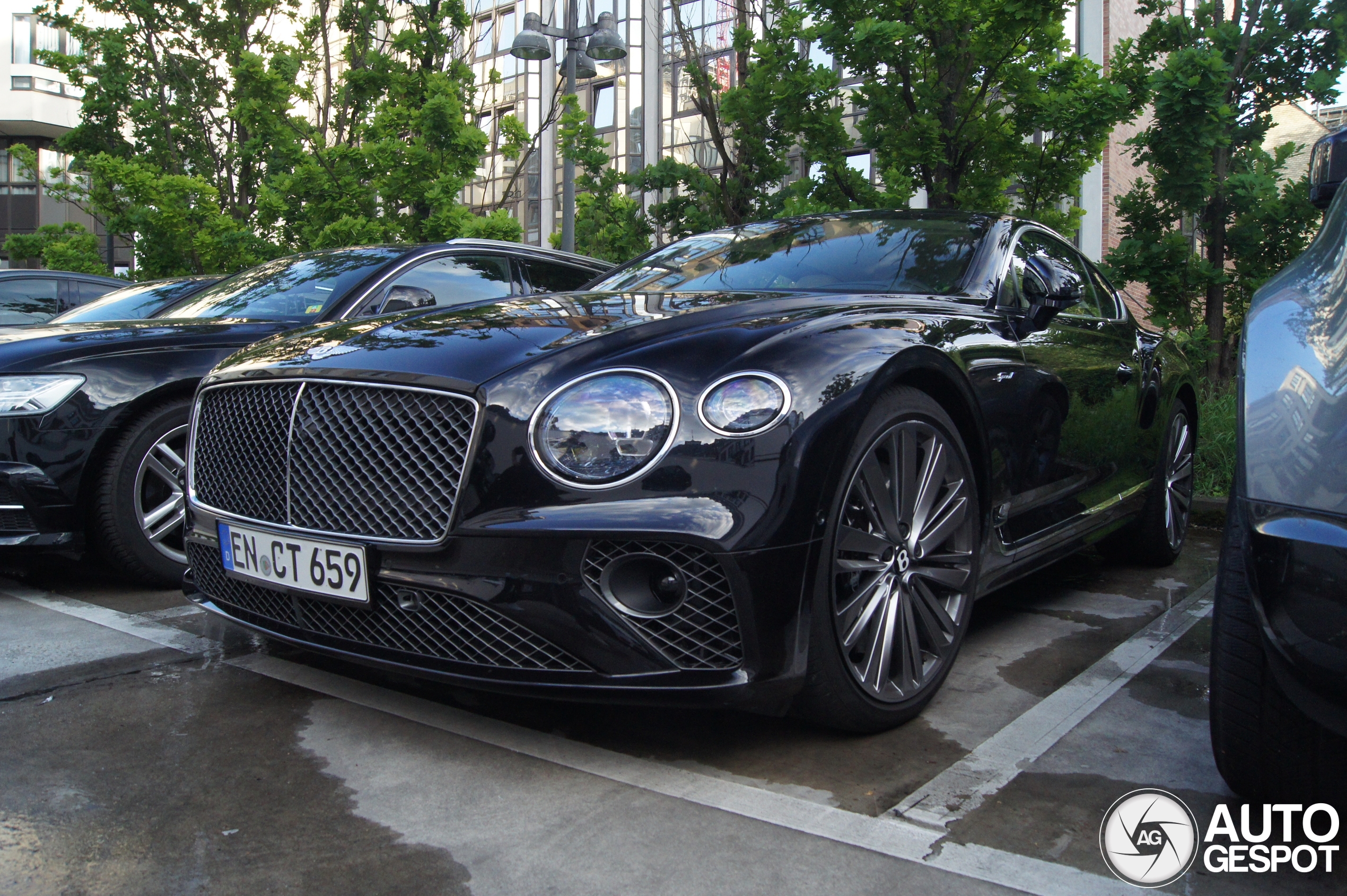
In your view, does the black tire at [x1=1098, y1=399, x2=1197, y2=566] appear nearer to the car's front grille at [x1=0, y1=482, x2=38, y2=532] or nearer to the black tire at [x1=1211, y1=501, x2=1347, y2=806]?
the black tire at [x1=1211, y1=501, x2=1347, y2=806]

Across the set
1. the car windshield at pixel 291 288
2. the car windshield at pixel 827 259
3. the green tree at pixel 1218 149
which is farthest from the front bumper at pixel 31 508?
the green tree at pixel 1218 149

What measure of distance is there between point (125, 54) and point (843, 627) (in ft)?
49.6

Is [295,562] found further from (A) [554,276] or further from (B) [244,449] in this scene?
(A) [554,276]

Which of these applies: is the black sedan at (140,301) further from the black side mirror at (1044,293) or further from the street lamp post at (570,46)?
the street lamp post at (570,46)

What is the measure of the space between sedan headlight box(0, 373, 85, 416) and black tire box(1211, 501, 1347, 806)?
3.68 meters

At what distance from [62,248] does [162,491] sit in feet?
39.5

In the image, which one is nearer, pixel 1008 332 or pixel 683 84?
pixel 1008 332

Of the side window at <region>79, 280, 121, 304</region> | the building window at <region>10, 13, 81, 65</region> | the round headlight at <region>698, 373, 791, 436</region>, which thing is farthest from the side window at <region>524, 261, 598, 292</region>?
the building window at <region>10, 13, 81, 65</region>

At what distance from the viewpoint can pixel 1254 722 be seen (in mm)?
1967

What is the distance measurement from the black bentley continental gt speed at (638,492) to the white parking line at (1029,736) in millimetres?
228

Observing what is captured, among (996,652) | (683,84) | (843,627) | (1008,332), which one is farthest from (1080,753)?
(683,84)

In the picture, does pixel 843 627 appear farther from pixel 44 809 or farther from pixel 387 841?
pixel 44 809

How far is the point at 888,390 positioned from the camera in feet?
8.43

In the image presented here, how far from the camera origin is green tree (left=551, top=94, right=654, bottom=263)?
8883 mm
